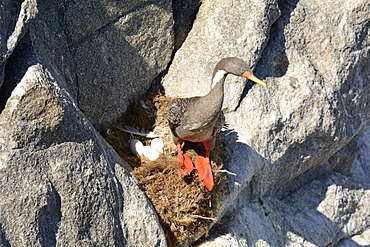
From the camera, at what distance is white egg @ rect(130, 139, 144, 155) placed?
4746mm

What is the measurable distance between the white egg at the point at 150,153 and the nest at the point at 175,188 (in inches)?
2.3

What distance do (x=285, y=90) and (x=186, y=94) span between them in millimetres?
1150

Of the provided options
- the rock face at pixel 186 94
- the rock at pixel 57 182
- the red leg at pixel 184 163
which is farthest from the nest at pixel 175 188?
the rock at pixel 57 182

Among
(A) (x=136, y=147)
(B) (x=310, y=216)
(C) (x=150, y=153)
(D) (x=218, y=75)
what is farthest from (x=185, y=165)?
(B) (x=310, y=216)

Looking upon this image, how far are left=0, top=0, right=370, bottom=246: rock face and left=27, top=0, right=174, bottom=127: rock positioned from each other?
0.04ft

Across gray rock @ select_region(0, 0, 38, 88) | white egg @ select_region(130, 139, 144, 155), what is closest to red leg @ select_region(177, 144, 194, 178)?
white egg @ select_region(130, 139, 144, 155)

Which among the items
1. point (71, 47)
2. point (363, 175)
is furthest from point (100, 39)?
point (363, 175)

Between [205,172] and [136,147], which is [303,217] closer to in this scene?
[205,172]

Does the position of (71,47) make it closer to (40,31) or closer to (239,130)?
(40,31)

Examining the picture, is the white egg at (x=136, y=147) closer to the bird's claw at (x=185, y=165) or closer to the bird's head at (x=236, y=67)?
the bird's claw at (x=185, y=165)

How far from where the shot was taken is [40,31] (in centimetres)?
383

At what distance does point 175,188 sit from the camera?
170 inches

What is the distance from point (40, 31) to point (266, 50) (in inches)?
107

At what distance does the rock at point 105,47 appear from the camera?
4.10 meters
